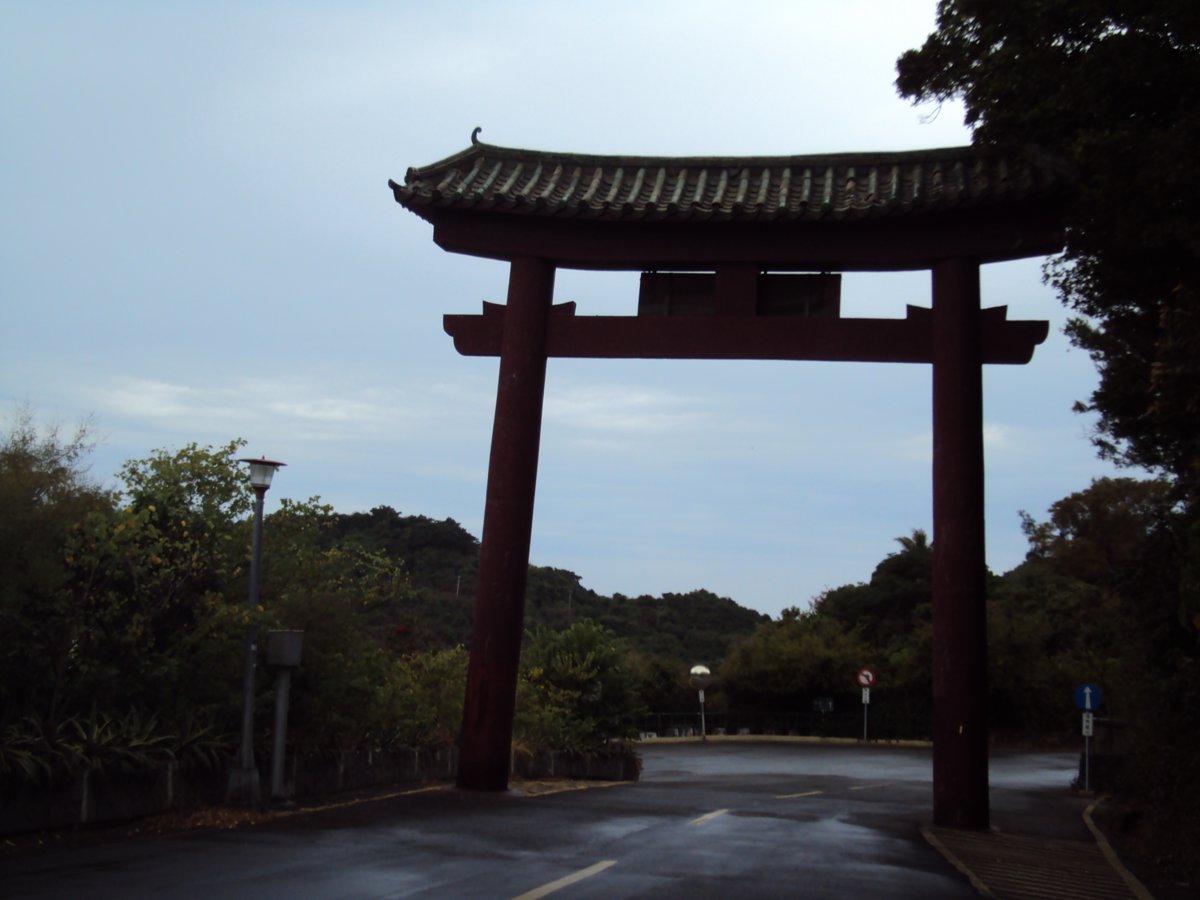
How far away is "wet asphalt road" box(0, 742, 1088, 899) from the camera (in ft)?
25.9

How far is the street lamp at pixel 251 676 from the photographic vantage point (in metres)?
13.0

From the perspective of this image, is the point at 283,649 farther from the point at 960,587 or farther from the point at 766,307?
the point at 960,587

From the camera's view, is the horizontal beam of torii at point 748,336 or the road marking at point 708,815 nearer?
the road marking at point 708,815

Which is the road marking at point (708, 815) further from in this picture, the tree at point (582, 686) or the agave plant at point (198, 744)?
the tree at point (582, 686)

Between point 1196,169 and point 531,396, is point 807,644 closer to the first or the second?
point 531,396

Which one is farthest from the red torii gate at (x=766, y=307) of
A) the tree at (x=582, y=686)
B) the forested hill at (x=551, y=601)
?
the forested hill at (x=551, y=601)

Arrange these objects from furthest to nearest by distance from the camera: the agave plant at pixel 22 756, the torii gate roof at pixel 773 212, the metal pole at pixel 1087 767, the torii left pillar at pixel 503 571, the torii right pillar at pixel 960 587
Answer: the metal pole at pixel 1087 767, the torii gate roof at pixel 773 212, the torii left pillar at pixel 503 571, the torii right pillar at pixel 960 587, the agave plant at pixel 22 756

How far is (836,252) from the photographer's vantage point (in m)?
15.8

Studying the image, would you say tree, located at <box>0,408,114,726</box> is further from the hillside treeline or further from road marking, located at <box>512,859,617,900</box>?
road marking, located at <box>512,859,617,900</box>

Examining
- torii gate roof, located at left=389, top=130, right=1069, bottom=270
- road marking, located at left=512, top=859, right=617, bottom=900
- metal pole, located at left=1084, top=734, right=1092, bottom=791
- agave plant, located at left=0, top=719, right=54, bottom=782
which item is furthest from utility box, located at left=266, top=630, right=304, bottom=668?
metal pole, located at left=1084, top=734, right=1092, bottom=791

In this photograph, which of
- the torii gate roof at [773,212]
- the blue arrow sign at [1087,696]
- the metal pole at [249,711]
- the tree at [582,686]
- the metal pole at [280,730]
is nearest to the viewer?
the metal pole at [249,711]

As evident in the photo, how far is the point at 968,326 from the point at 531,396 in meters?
5.55

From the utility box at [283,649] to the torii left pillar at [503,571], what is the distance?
2.37m

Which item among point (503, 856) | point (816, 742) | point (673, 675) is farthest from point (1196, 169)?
point (673, 675)
